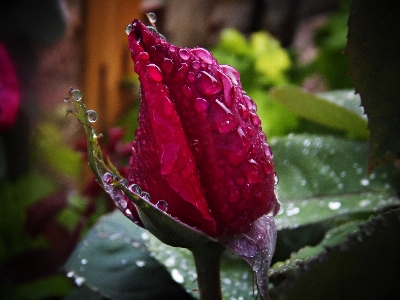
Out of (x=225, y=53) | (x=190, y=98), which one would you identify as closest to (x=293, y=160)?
(x=190, y=98)

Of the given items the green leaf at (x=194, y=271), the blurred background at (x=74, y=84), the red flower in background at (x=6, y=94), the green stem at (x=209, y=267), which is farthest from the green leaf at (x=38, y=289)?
the green stem at (x=209, y=267)

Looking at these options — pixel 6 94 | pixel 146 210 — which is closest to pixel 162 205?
pixel 146 210

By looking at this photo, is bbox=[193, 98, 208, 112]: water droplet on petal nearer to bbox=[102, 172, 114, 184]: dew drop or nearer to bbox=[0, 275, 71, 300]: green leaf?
bbox=[102, 172, 114, 184]: dew drop

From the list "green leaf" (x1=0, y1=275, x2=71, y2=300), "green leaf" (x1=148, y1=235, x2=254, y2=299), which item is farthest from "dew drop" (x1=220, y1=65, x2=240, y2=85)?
"green leaf" (x1=0, y1=275, x2=71, y2=300)

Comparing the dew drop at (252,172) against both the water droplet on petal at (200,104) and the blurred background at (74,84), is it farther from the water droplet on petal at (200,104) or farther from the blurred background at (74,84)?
the blurred background at (74,84)

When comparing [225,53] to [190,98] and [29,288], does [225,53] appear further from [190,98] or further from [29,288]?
[190,98]
